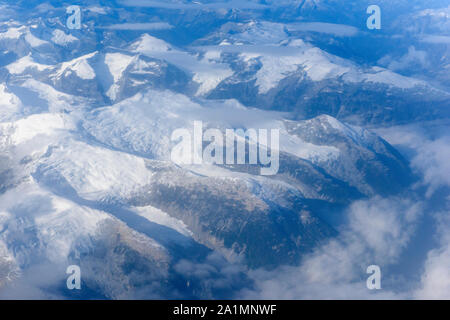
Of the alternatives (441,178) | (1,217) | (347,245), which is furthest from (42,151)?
(441,178)

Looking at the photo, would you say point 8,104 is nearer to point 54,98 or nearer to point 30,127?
point 54,98

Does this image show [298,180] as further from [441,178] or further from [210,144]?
[441,178]

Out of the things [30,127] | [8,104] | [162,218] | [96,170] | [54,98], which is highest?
[54,98]

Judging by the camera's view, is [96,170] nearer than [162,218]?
No

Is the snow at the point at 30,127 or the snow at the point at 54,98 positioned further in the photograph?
the snow at the point at 54,98

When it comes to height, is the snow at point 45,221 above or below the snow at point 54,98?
below

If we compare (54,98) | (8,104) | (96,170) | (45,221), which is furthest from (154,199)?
(54,98)

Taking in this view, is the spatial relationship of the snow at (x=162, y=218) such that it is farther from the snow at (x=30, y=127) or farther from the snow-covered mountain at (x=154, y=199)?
the snow at (x=30, y=127)

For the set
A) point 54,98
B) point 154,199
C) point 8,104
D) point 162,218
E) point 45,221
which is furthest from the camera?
point 54,98

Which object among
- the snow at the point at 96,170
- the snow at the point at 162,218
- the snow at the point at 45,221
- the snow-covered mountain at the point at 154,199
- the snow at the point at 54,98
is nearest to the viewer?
the snow at the point at 45,221

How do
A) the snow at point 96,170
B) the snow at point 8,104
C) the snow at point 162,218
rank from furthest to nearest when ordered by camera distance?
the snow at point 8,104
the snow at point 96,170
the snow at point 162,218

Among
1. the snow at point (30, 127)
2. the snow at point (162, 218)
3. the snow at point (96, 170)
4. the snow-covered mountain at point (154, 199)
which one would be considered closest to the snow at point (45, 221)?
the snow-covered mountain at point (154, 199)
